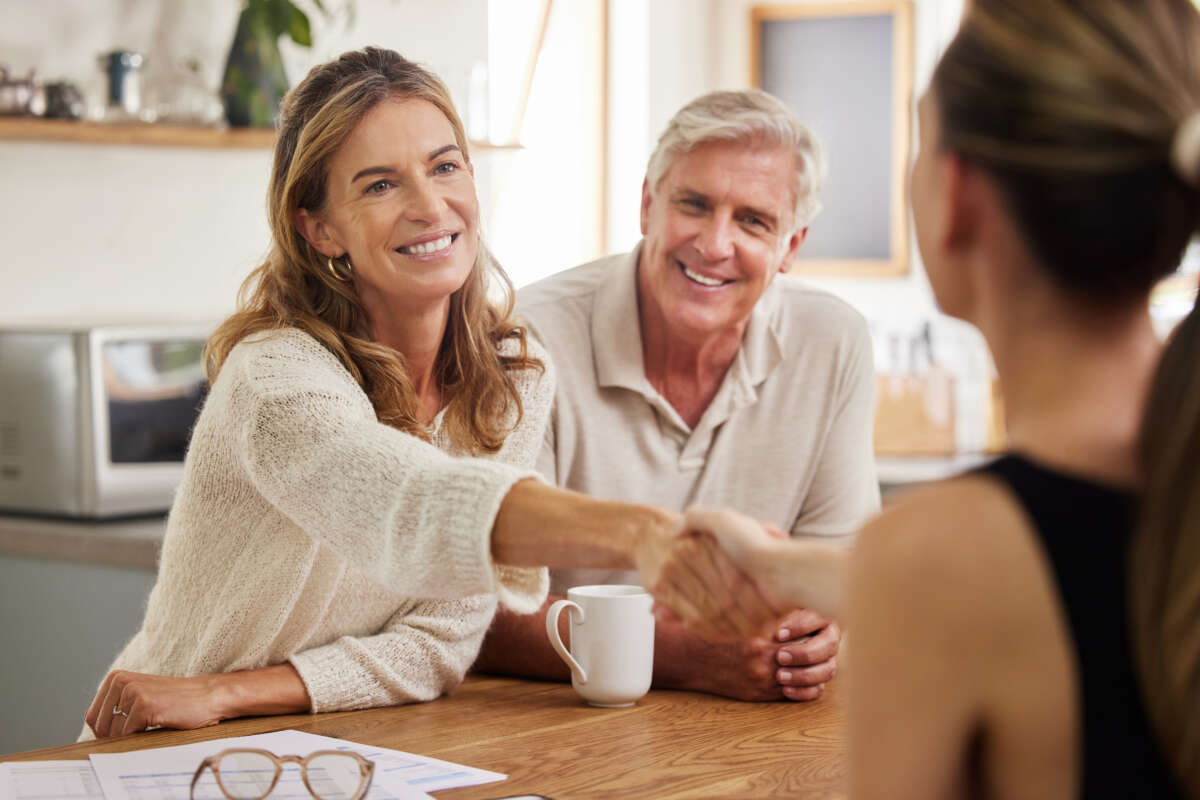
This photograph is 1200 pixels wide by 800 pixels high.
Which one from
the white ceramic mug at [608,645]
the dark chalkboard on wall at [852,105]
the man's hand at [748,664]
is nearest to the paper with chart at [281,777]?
the white ceramic mug at [608,645]

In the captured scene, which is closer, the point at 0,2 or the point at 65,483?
the point at 65,483

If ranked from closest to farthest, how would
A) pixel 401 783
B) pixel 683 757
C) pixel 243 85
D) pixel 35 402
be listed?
pixel 401 783, pixel 683 757, pixel 35 402, pixel 243 85

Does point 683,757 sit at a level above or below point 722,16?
below

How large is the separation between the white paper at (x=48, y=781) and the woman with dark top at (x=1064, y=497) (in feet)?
2.35

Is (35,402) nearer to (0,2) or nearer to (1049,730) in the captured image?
(0,2)

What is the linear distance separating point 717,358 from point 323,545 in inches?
31.3

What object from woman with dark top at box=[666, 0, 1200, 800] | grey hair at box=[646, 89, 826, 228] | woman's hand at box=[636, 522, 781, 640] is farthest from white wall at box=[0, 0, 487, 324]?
woman with dark top at box=[666, 0, 1200, 800]

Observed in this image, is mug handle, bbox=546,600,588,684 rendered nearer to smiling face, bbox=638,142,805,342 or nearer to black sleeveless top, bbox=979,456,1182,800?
smiling face, bbox=638,142,805,342

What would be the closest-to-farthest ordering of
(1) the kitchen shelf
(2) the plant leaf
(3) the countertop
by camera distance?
(3) the countertop
(1) the kitchen shelf
(2) the plant leaf

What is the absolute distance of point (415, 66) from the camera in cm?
165

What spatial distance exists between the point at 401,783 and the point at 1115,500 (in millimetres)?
690

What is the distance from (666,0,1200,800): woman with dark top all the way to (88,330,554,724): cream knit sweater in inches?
21.8

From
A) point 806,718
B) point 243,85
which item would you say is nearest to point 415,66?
point 806,718

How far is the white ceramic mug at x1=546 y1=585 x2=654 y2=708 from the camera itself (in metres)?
1.42
